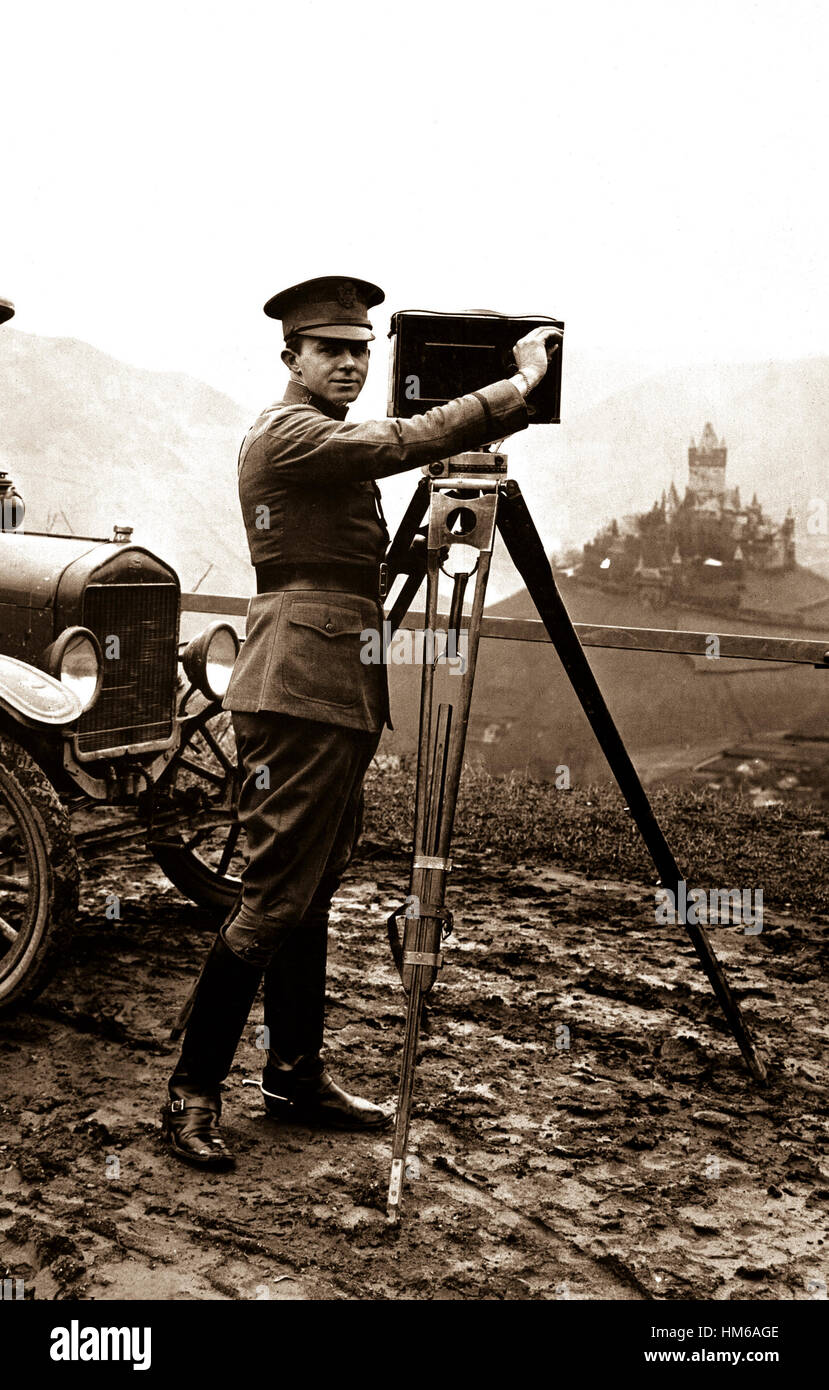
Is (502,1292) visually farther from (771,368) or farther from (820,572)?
(771,368)

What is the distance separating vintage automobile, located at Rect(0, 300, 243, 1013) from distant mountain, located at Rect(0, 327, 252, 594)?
6802mm

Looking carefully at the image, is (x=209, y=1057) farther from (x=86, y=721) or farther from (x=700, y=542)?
(x=700, y=542)

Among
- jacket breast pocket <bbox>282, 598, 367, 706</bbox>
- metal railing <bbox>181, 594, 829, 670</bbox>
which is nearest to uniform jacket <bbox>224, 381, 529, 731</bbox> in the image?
jacket breast pocket <bbox>282, 598, 367, 706</bbox>

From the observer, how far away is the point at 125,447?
1165 cm

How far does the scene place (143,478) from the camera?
1146 cm

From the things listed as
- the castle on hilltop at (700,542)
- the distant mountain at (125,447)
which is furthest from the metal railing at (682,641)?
the distant mountain at (125,447)

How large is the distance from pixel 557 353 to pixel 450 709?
80 centimetres

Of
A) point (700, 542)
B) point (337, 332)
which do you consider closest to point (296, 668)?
point (337, 332)

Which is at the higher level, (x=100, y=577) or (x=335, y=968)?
(x=100, y=577)

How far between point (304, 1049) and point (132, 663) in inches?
73.1

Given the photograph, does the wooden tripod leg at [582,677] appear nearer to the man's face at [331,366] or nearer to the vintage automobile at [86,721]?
the man's face at [331,366]

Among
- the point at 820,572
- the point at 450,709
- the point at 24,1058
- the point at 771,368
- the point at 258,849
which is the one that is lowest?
the point at 24,1058
